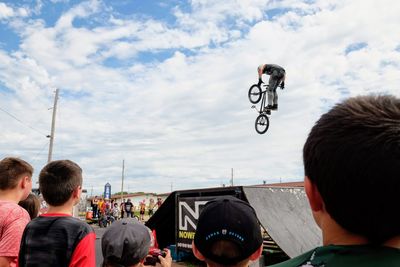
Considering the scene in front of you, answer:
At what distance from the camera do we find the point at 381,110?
1.02 m

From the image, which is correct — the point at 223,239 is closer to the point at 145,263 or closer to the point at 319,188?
the point at 319,188

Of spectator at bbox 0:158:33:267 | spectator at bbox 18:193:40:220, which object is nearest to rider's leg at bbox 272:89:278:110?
spectator at bbox 18:193:40:220

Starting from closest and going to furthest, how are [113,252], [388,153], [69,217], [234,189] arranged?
[388,153]
[113,252]
[69,217]
[234,189]

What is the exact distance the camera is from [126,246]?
2227 millimetres

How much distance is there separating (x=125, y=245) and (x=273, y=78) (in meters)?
9.86

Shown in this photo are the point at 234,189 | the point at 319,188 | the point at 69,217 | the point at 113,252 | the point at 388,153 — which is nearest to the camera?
the point at 388,153

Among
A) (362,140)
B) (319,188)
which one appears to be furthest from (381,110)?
(319,188)

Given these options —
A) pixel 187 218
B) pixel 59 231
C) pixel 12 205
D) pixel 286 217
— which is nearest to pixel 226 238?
pixel 59 231

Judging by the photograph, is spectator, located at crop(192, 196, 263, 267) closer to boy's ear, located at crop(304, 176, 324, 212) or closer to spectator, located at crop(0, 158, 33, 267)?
boy's ear, located at crop(304, 176, 324, 212)

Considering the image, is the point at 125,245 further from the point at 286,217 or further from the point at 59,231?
the point at 286,217

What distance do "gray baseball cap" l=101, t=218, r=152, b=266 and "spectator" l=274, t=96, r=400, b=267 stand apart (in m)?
1.37

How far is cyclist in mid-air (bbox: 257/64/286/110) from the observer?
11406 millimetres

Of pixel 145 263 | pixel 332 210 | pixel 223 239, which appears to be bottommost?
pixel 145 263

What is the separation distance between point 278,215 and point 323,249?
659 centimetres
